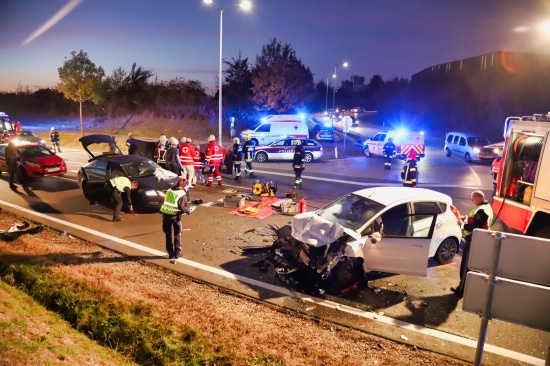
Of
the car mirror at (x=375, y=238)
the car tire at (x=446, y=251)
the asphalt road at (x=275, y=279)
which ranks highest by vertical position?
the car mirror at (x=375, y=238)

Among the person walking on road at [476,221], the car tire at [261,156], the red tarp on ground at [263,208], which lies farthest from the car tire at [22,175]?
the person walking on road at [476,221]

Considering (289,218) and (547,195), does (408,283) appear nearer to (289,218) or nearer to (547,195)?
(547,195)

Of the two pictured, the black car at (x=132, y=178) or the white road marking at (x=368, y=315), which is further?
the black car at (x=132, y=178)

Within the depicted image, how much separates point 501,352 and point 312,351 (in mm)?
2385

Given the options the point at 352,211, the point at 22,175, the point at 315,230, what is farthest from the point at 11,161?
the point at 352,211

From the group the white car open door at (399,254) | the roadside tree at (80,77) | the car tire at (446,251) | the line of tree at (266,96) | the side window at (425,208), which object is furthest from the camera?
the line of tree at (266,96)

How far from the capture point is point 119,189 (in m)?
10.0

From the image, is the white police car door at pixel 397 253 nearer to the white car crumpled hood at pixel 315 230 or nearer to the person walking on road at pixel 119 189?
the white car crumpled hood at pixel 315 230

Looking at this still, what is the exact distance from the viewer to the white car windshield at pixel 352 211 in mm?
6691

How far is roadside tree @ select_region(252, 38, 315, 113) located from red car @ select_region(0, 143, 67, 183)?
999 inches

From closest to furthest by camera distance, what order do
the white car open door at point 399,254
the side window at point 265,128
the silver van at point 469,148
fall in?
the white car open door at point 399,254
the silver van at point 469,148
the side window at point 265,128

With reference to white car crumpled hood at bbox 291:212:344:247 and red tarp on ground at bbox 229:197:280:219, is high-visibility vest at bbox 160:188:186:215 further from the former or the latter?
red tarp on ground at bbox 229:197:280:219

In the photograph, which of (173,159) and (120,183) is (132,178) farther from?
(173,159)

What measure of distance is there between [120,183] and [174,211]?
349 centimetres
